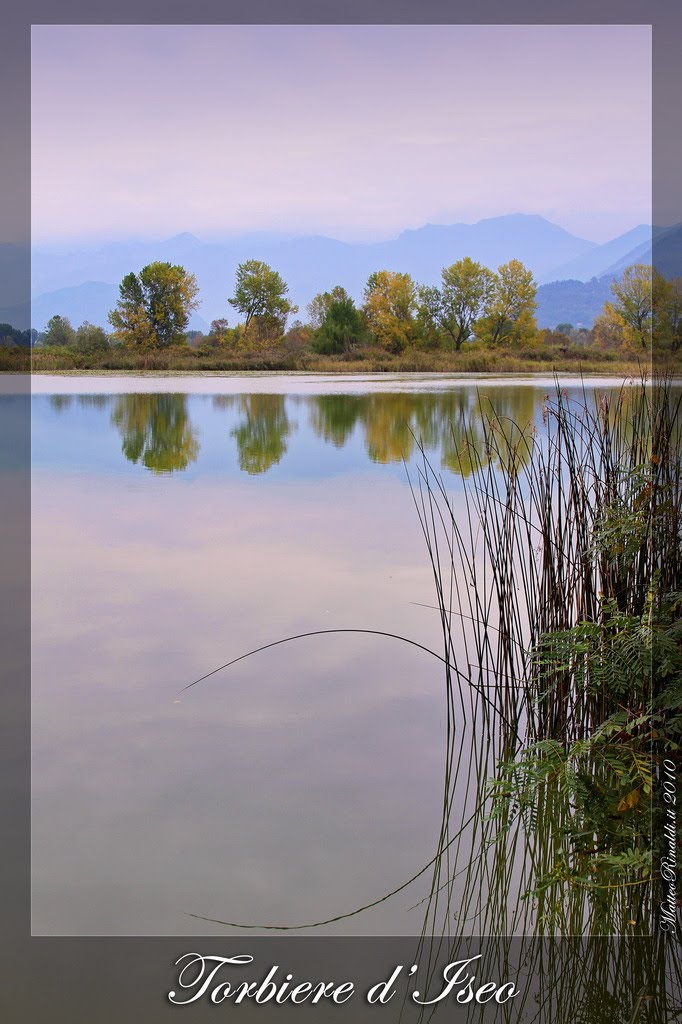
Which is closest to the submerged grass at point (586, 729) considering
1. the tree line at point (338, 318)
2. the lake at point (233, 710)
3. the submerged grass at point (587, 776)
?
the submerged grass at point (587, 776)

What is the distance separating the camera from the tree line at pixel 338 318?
15.2 m

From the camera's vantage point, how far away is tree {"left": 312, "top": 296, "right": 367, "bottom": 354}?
15.2 m

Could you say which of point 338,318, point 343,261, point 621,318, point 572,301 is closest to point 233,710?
point 621,318

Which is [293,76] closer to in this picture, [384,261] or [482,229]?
[384,261]

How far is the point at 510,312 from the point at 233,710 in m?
14.2

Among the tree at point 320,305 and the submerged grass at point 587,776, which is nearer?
the submerged grass at point 587,776

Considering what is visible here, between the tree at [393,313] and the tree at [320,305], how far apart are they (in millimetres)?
484

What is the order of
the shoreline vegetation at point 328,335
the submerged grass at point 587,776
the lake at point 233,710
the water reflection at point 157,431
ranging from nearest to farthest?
1. the submerged grass at point 587,776
2. the lake at point 233,710
3. the water reflection at point 157,431
4. the shoreline vegetation at point 328,335

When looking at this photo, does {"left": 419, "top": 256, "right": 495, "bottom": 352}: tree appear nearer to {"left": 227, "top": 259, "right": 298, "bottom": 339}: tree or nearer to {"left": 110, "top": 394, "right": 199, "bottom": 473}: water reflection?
{"left": 227, "top": 259, "right": 298, "bottom": 339}: tree

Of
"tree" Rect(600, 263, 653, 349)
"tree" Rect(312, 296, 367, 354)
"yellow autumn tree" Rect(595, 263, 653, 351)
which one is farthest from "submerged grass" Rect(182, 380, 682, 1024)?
"tree" Rect(312, 296, 367, 354)

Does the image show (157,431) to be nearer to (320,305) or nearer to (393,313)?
(320,305)

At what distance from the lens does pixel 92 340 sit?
52.2ft

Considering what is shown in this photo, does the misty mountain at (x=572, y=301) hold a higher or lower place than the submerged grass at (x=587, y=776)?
higher

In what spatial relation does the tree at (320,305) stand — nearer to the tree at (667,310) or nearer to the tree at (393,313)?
the tree at (393,313)
